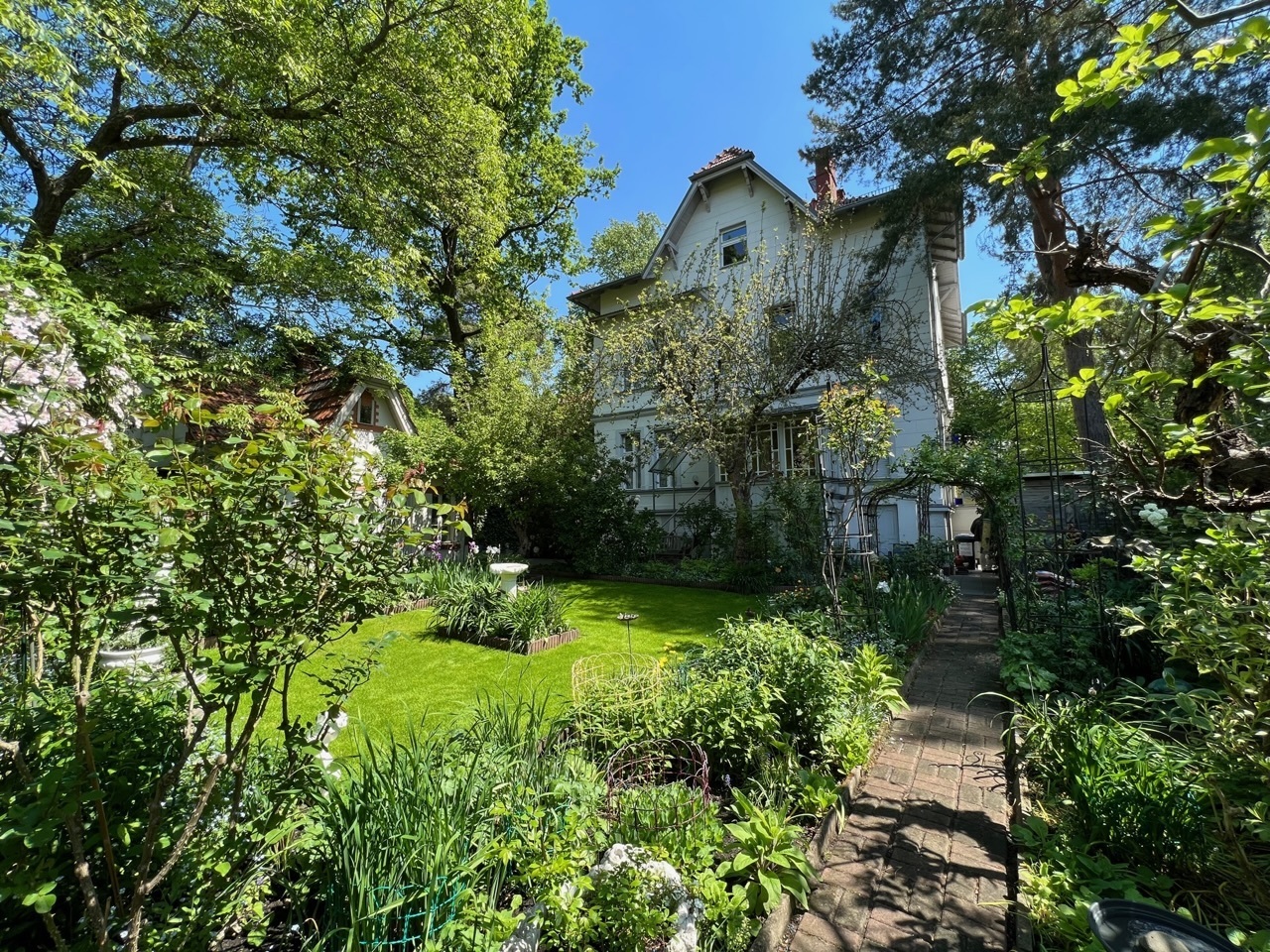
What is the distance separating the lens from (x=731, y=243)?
16672mm

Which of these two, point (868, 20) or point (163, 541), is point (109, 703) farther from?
point (868, 20)

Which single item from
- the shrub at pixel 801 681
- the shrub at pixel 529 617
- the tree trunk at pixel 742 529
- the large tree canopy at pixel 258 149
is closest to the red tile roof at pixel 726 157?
the large tree canopy at pixel 258 149

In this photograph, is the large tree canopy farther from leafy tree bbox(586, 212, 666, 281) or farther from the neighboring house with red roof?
leafy tree bbox(586, 212, 666, 281)

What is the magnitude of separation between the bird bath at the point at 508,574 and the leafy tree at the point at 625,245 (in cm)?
2310

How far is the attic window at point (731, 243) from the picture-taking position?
54.1ft

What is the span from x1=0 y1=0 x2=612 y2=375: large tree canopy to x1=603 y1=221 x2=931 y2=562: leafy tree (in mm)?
5735

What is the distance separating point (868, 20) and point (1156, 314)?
13.0 m

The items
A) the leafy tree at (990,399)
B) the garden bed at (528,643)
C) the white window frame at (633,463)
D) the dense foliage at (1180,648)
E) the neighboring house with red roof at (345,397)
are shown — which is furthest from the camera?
the leafy tree at (990,399)

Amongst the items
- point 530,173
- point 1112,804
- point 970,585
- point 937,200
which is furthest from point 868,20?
point 1112,804

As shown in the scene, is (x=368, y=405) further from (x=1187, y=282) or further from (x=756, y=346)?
(x=1187, y=282)

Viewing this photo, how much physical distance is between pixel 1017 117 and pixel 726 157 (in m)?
9.29

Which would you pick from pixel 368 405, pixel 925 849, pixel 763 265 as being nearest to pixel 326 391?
pixel 368 405

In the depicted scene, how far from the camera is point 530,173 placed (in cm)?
1867

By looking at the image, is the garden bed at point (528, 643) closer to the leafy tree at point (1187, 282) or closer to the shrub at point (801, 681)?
the shrub at point (801, 681)
